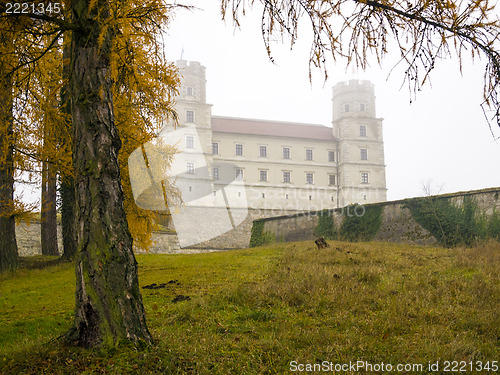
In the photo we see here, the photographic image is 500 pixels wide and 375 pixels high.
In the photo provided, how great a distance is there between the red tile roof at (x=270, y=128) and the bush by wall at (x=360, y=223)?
115 feet

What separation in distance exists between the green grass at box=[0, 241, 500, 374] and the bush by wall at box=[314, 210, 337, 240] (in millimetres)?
11776

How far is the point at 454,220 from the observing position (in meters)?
17.1

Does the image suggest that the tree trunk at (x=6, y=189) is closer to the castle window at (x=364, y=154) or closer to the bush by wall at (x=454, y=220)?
the bush by wall at (x=454, y=220)

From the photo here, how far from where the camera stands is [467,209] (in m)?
16.9

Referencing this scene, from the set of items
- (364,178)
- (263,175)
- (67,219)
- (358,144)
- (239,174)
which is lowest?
(67,219)

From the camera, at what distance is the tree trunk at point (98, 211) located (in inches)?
157

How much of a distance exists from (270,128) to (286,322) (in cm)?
5289

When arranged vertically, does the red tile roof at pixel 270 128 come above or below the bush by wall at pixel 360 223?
above

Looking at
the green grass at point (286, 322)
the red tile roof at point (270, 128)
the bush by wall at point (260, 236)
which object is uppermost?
the red tile roof at point (270, 128)

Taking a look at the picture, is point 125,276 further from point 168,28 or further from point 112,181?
point 168,28

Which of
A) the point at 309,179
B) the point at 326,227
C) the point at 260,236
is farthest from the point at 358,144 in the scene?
the point at 326,227

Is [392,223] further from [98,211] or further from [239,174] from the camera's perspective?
[239,174]

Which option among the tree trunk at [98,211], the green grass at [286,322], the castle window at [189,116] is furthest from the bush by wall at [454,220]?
the castle window at [189,116]

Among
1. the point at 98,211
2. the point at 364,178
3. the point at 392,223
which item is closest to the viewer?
the point at 98,211
